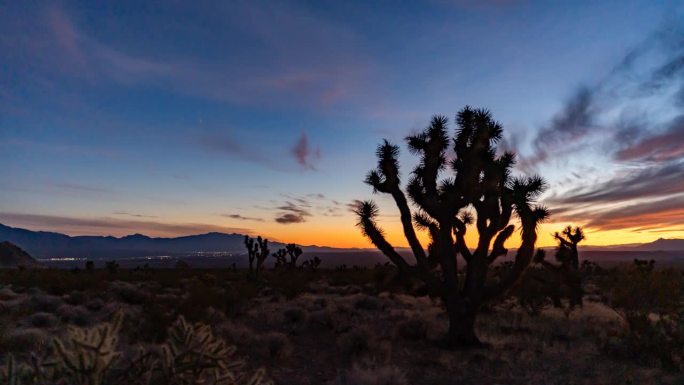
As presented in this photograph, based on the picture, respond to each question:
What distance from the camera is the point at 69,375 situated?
2.63 m

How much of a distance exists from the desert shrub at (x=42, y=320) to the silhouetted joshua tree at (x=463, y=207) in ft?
34.9

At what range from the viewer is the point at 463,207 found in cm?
1338

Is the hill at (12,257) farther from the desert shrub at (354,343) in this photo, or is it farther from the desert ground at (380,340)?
Answer: the desert shrub at (354,343)

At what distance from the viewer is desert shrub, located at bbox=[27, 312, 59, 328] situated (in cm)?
1560

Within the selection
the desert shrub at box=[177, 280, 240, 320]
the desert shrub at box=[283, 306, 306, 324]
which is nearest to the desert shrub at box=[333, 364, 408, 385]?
the desert shrub at box=[177, 280, 240, 320]

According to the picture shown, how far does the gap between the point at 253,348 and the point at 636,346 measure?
32.0ft

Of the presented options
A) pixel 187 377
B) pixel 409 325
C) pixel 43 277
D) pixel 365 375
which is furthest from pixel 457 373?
pixel 43 277

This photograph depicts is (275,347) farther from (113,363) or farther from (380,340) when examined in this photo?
(113,363)

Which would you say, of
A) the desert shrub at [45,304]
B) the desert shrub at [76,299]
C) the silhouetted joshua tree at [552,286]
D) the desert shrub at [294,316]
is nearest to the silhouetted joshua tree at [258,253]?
the desert shrub at [76,299]

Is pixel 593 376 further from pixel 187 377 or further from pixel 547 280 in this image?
pixel 547 280

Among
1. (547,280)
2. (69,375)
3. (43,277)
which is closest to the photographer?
(69,375)

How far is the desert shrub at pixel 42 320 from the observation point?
15.6 metres

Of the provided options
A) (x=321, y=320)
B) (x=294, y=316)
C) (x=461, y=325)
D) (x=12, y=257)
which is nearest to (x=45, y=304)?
(x=294, y=316)

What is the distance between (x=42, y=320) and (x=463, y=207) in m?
14.0
